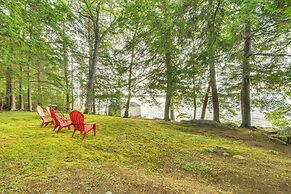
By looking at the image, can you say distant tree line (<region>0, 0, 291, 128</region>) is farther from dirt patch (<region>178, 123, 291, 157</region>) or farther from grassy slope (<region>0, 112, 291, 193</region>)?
grassy slope (<region>0, 112, 291, 193</region>)

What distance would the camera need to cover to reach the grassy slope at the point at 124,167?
2.26 meters

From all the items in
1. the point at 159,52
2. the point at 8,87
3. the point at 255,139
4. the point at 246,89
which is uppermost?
the point at 159,52

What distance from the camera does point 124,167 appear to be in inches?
116

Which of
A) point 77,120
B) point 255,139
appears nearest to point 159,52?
point 77,120

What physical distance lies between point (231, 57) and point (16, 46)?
7.40 meters

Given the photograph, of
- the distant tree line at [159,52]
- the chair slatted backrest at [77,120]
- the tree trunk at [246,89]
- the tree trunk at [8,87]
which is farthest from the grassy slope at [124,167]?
the tree trunk at [8,87]

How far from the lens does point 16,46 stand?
5293mm

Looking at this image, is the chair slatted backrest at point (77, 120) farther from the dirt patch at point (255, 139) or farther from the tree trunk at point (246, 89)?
the tree trunk at point (246, 89)

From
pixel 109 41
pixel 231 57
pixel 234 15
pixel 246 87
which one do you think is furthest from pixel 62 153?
pixel 109 41

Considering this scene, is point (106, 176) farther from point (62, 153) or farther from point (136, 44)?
point (136, 44)

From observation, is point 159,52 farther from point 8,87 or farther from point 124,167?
point 8,87

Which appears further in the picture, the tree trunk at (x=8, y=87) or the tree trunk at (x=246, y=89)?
the tree trunk at (x=8, y=87)

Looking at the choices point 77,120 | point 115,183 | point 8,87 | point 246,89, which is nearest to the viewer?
point 115,183

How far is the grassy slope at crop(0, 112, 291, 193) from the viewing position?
2.26 m
